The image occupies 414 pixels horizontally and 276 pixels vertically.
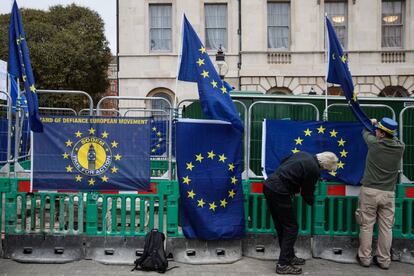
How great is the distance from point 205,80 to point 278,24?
18927 millimetres

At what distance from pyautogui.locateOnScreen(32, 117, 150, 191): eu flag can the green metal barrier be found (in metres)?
1.55

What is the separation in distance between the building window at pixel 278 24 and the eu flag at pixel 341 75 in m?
17.8

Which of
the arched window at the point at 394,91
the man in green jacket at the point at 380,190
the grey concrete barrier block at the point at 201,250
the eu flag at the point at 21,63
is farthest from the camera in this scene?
the arched window at the point at 394,91

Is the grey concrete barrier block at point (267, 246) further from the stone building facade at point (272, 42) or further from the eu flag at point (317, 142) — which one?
the stone building facade at point (272, 42)

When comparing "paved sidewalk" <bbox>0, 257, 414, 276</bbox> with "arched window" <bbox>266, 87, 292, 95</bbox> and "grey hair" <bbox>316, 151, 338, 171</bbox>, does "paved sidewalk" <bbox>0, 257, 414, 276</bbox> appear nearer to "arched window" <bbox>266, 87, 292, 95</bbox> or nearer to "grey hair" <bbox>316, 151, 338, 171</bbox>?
"grey hair" <bbox>316, 151, 338, 171</bbox>

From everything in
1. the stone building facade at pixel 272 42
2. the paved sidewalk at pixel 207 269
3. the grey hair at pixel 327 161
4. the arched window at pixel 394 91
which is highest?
the stone building facade at pixel 272 42

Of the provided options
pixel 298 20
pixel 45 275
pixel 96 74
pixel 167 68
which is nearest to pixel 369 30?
pixel 298 20

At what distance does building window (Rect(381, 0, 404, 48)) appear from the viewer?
24188 millimetres

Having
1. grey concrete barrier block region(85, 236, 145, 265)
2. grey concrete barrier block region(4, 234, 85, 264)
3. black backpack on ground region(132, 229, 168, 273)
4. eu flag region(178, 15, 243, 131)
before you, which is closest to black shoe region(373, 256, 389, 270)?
eu flag region(178, 15, 243, 131)

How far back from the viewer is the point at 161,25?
81.0ft

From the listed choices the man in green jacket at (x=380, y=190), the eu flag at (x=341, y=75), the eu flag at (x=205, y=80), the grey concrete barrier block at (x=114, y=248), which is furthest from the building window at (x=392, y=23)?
the grey concrete barrier block at (x=114, y=248)

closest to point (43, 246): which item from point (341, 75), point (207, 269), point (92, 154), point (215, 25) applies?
point (92, 154)

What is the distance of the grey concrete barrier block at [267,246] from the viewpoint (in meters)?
7.00

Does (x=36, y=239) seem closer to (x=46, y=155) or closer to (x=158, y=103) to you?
(x=46, y=155)
